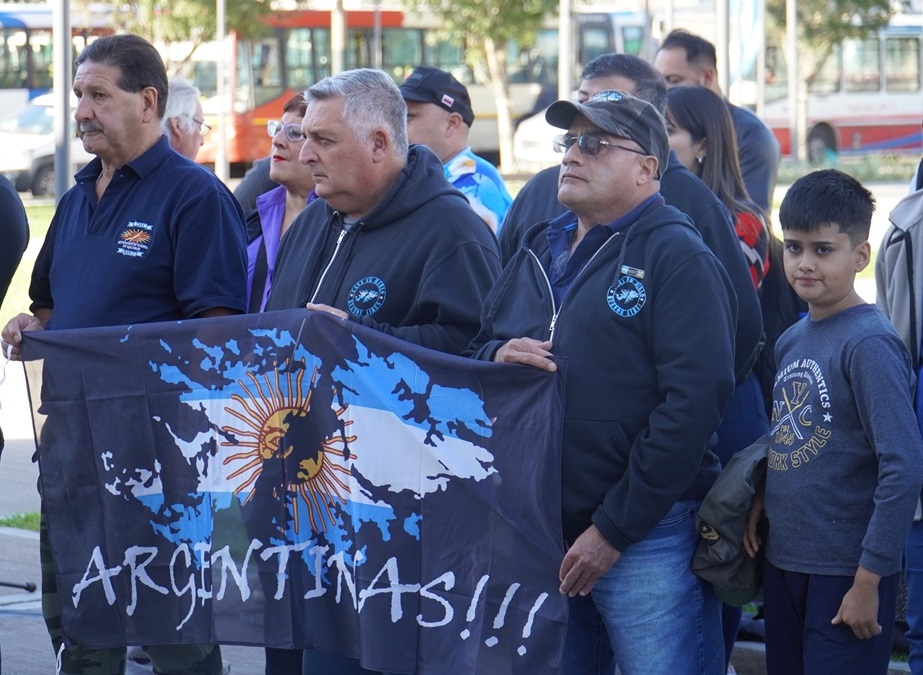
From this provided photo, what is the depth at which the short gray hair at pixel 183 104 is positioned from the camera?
19.6ft

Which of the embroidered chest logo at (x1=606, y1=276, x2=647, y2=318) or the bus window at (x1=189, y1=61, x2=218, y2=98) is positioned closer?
the embroidered chest logo at (x1=606, y1=276, x2=647, y2=318)

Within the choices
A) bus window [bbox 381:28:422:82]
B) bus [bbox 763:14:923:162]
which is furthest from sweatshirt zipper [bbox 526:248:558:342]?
bus [bbox 763:14:923:162]

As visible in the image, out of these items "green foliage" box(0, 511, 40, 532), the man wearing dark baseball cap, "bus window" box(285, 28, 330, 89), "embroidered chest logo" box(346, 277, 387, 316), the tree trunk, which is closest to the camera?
"embroidered chest logo" box(346, 277, 387, 316)

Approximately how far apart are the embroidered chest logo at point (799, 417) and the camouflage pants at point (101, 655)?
1912mm

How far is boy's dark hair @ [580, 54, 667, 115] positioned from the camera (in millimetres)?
4945

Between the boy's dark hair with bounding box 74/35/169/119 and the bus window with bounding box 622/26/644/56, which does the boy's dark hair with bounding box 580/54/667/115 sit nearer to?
the boy's dark hair with bounding box 74/35/169/119

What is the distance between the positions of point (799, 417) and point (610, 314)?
59 cm

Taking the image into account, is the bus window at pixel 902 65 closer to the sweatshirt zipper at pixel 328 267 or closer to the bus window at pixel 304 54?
the bus window at pixel 304 54

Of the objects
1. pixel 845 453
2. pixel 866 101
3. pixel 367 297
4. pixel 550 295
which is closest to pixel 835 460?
pixel 845 453

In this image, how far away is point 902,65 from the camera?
1571 inches

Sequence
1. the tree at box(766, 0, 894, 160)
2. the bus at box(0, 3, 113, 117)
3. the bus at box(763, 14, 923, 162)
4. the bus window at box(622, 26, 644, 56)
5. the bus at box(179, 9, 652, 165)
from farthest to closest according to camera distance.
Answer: the bus at box(763, 14, 923, 162) → the bus window at box(622, 26, 644, 56) → the tree at box(766, 0, 894, 160) → the bus at box(179, 9, 652, 165) → the bus at box(0, 3, 113, 117)

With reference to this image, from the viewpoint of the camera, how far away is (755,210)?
5.21 m

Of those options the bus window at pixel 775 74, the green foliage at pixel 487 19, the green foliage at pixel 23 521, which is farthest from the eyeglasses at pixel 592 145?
the bus window at pixel 775 74

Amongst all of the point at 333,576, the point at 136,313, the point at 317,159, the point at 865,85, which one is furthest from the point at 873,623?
the point at 865,85
